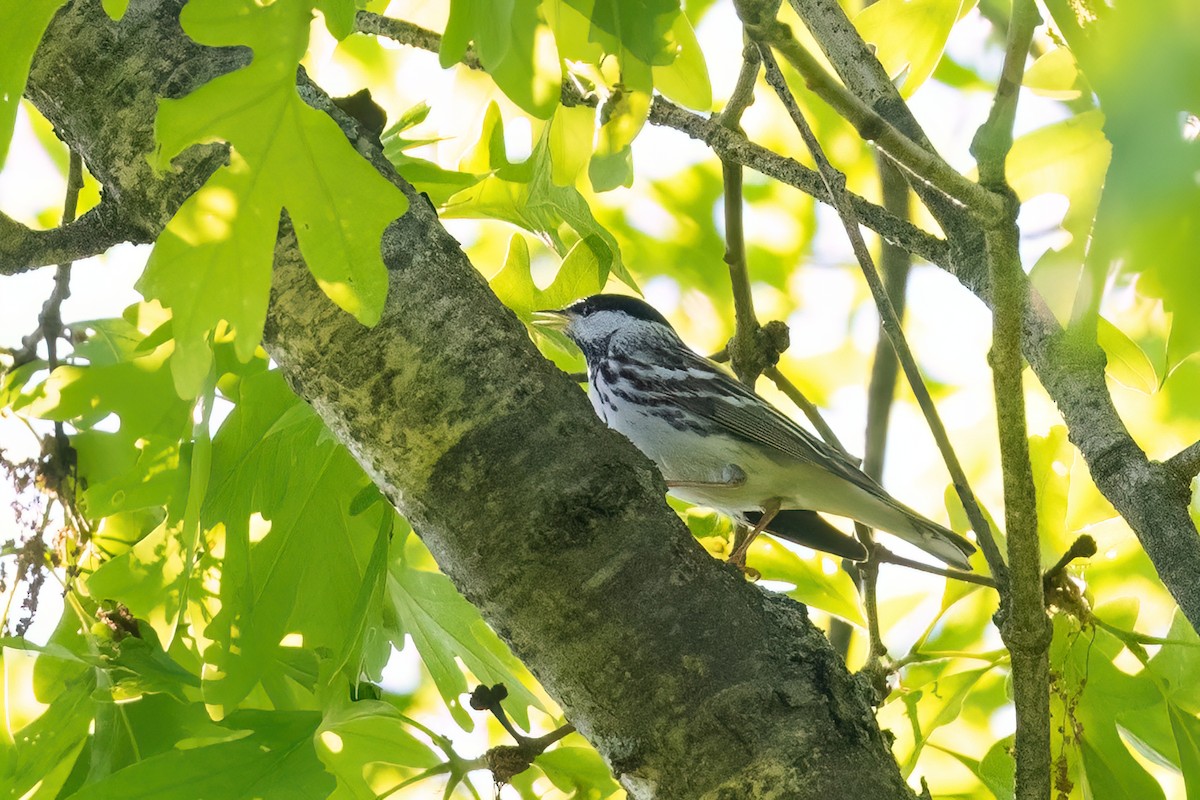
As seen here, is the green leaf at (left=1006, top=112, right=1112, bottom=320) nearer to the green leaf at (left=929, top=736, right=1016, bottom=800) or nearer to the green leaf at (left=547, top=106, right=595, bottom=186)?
the green leaf at (left=547, top=106, right=595, bottom=186)

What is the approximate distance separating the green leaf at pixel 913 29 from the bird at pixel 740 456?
25.7 inches

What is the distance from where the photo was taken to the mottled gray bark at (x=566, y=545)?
0.98m

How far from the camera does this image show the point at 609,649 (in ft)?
3.29

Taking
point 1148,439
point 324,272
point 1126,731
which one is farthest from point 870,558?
point 324,272

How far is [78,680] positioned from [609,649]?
891 mm

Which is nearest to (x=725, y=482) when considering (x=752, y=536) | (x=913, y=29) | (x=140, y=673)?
(x=752, y=536)

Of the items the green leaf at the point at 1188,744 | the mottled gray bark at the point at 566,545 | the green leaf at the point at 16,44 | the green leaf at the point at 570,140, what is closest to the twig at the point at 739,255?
the green leaf at the point at 570,140

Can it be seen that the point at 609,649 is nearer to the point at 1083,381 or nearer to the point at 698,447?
the point at 1083,381

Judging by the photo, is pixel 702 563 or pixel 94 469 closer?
pixel 702 563

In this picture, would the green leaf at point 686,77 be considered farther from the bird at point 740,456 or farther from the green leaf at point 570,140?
the bird at point 740,456

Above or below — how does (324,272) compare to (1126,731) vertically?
above

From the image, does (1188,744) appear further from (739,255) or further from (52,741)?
(52,741)

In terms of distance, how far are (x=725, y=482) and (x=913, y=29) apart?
916mm

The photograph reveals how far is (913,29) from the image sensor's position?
170 centimetres
